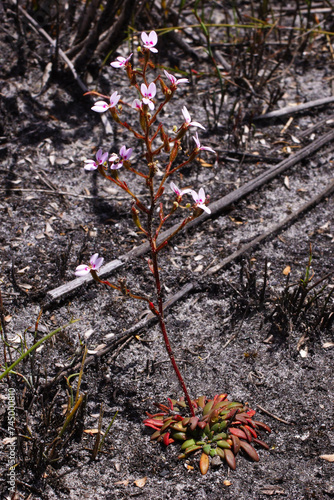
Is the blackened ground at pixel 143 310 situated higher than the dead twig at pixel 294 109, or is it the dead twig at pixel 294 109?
the dead twig at pixel 294 109

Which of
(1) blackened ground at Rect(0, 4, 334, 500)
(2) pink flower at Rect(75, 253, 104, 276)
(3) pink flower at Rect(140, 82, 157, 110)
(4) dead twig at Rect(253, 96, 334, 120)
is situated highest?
(3) pink flower at Rect(140, 82, 157, 110)

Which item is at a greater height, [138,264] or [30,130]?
[30,130]

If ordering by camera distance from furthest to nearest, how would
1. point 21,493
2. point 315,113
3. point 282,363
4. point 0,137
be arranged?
point 315,113 < point 0,137 < point 282,363 < point 21,493

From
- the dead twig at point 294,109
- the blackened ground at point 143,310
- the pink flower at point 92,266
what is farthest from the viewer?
the dead twig at point 294,109

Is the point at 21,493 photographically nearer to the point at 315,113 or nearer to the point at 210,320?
the point at 210,320

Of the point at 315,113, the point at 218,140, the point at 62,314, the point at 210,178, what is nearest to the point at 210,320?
the point at 62,314

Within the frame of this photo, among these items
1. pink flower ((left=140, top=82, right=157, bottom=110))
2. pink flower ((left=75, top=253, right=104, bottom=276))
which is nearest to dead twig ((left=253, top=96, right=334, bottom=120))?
pink flower ((left=140, top=82, right=157, bottom=110))

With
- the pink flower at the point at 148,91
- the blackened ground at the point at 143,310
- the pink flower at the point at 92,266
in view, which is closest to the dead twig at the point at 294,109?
the blackened ground at the point at 143,310

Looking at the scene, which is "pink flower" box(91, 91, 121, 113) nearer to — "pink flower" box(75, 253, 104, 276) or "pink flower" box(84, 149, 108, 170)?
"pink flower" box(84, 149, 108, 170)

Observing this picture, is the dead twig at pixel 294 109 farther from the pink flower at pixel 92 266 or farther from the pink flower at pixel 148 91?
the pink flower at pixel 92 266

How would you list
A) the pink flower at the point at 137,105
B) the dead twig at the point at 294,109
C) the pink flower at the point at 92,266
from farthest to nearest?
the dead twig at the point at 294,109, the pink flower at the point at 92,266, the pink flower at the point at 137,105

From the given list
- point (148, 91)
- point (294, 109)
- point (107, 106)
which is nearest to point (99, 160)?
point (107, 106)
